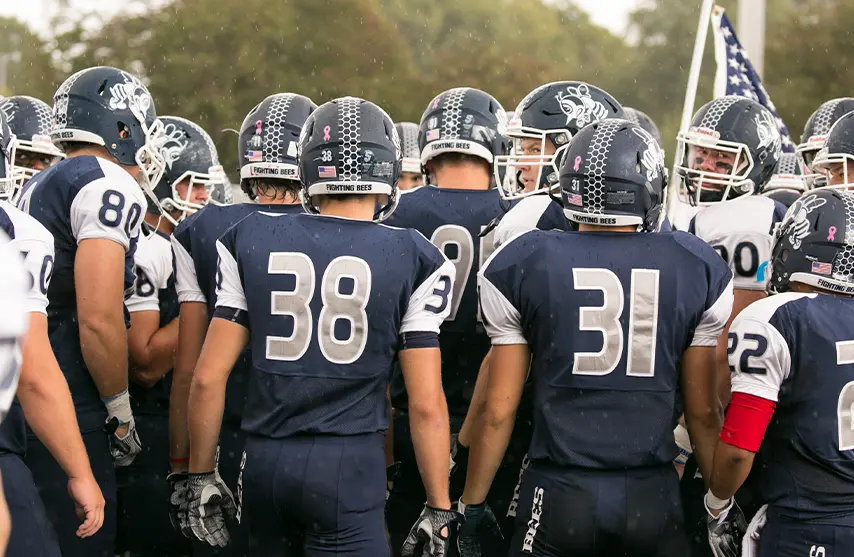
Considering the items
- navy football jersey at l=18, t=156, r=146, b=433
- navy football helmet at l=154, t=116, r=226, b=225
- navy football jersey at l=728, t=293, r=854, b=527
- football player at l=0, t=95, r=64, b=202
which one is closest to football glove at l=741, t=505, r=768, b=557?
navy football jersey at l=728, t=293, r=854, b=527

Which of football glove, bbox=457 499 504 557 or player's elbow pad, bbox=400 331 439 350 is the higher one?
player's elbow pad, bbox=400 331 439 350

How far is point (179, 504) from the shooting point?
4.10 m

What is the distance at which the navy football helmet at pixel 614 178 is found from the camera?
3.69 m

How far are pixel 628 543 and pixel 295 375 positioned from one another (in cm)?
122

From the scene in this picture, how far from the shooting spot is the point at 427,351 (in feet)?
11.9

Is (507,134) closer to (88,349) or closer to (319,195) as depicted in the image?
(319,195)

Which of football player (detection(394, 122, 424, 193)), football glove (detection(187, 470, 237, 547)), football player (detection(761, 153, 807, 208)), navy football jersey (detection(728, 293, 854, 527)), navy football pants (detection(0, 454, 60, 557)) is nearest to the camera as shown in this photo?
navy football pants (detection(0, 454, 60, 557))

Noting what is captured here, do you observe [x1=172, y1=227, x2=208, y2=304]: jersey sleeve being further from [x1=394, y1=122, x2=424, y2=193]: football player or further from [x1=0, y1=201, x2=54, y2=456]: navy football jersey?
[x1=394, y1=122, x2=424, y2=193]: football player

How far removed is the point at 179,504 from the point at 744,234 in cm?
262

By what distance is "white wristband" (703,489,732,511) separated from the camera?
12.4 ft

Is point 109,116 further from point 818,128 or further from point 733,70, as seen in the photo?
point 733,70

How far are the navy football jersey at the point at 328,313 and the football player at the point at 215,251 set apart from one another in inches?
29.8

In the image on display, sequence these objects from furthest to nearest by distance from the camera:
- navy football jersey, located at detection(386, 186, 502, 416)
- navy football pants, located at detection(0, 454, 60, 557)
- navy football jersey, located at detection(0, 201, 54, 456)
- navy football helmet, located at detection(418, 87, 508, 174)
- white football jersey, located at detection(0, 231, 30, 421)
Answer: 1. navy football helmet, located at detection(418, 87, 508, 174)
2. navy football jersey, located at detection(386, 186, 502, 416)
3. navy football jersey, located at detection(0, 201, 54, 456)
4. navy football pants, located at detection(0, 454, 60, 557)
5. white football jersey, located at detection(0, 231, 30, 421)

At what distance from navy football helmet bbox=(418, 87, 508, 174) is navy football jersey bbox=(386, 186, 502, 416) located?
23 cm
